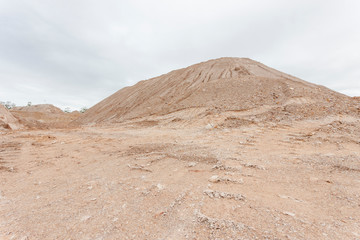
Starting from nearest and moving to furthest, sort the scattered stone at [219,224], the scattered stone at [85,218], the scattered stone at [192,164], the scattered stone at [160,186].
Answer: the scattered stone at [219,224], the scattered stone at [85,218], the scattered stone at [160,186], the scattered stone at [192,164]

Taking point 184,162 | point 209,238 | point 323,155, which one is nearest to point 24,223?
point 209,238

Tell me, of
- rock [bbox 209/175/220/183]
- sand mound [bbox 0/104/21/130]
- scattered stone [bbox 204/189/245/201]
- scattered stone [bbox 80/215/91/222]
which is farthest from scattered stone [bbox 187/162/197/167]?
sand mound [bbox 0/104/21/130]

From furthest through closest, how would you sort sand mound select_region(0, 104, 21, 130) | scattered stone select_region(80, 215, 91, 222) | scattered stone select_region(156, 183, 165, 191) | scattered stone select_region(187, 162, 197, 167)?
sand mound select_region(0, 104, 21, 130), scattered stone select_region(187, 162, 197, 167), scattered stone select_region(156, 183, 165, 191), scattered stone select_region(80, 215, 91, 222)

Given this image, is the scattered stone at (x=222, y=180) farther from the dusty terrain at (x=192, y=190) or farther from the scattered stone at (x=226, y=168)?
the scattered stone at (x=226, y=168)

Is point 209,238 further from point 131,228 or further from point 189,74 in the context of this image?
point 189,74

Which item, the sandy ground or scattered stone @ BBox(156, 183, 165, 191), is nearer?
the sandy ground

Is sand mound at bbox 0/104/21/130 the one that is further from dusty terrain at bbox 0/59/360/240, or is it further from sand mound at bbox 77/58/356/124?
dusty terrain at bbox 0/59/360/240

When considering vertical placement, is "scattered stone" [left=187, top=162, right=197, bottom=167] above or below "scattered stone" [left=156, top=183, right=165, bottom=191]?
Answer: above

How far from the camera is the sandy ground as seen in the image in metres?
1.35

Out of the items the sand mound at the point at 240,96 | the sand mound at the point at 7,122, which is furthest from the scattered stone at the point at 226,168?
the sand mound at the point at 7,122

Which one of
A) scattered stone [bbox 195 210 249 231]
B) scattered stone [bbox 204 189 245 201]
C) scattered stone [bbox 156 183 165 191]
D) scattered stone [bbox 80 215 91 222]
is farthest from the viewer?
scattered stone [bbox 156 183 165 191]

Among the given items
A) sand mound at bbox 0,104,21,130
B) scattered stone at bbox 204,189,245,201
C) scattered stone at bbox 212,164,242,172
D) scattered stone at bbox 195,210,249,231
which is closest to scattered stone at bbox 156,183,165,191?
scattered stone at bbox 204,189,245,201

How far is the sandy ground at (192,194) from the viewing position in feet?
4.44

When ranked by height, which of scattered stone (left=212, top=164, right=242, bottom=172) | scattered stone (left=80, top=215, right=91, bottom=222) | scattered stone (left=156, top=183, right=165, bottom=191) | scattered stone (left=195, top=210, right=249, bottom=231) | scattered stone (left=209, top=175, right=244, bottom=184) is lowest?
scattered stone (left=80, top=215, right=91, bottom=222)
